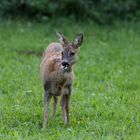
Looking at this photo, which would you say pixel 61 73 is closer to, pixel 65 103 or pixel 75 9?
pixel 65 103

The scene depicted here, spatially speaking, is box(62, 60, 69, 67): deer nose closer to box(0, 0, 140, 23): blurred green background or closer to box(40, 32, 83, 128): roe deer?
box(40, 32, 83, 128): roe deer

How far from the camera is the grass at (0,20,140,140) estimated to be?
8.62 meters

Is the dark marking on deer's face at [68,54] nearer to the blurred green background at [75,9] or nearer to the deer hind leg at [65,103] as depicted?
the deer hind leg at [65,103]

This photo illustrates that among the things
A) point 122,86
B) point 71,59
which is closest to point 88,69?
point 122,86

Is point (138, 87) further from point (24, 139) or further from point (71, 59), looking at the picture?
point (24, 139)

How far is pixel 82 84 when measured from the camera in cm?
1186

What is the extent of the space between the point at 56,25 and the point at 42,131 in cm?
1079

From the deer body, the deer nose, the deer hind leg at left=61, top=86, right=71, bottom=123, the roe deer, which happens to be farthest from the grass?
the deer nose

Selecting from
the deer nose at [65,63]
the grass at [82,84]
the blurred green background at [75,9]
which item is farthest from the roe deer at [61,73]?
the blurred green background at [75,9]

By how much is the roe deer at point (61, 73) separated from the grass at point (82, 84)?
0.36 metres

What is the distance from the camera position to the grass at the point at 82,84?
28.3ft

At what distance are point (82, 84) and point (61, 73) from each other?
3.12m

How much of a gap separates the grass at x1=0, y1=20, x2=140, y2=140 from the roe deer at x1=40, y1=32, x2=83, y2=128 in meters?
0.36

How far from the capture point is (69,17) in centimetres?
1988
